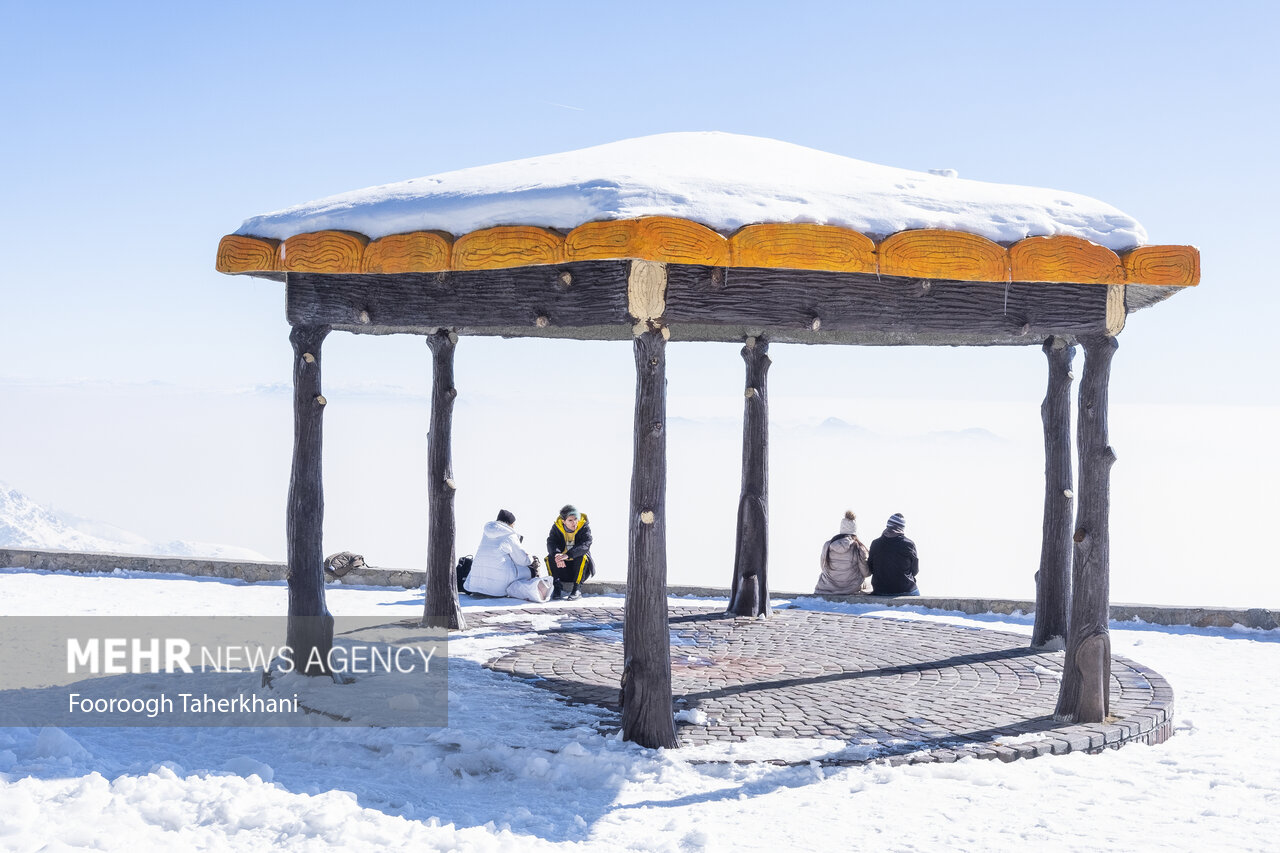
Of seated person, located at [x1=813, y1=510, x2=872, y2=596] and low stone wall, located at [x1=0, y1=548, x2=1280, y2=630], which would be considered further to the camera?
seated person, located at [x1=813, y1=510, x2=872, y2=596]

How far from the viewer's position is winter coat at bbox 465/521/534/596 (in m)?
11.1

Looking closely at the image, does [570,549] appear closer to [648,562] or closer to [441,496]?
[441,496]

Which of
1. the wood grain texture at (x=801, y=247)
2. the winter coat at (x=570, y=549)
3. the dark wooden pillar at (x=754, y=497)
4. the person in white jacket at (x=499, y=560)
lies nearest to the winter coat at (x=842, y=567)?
the dark wooden pillar at (x=754, y=497)

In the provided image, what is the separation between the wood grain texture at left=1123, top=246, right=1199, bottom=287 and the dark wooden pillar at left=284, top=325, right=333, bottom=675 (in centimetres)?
488

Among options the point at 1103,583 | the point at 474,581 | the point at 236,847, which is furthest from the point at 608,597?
the point at 236,847

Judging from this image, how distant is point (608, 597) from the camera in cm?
1139

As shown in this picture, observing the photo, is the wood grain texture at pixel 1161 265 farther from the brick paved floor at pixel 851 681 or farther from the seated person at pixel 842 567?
the seated person at pixel 842 567

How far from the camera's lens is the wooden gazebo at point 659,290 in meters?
5.71

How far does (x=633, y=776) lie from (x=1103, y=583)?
3081 millimetres

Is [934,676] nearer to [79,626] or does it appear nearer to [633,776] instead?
[633,776]

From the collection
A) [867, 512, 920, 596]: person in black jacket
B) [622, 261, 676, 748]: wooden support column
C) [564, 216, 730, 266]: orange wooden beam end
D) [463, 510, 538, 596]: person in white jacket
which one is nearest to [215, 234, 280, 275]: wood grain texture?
[564, 216, 730, 266]: orange wooden beam end

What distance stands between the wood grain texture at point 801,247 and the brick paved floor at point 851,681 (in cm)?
249

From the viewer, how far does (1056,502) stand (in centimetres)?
889

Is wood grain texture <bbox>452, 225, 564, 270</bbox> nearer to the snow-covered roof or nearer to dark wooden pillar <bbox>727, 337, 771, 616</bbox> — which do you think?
the snow-covered roof
